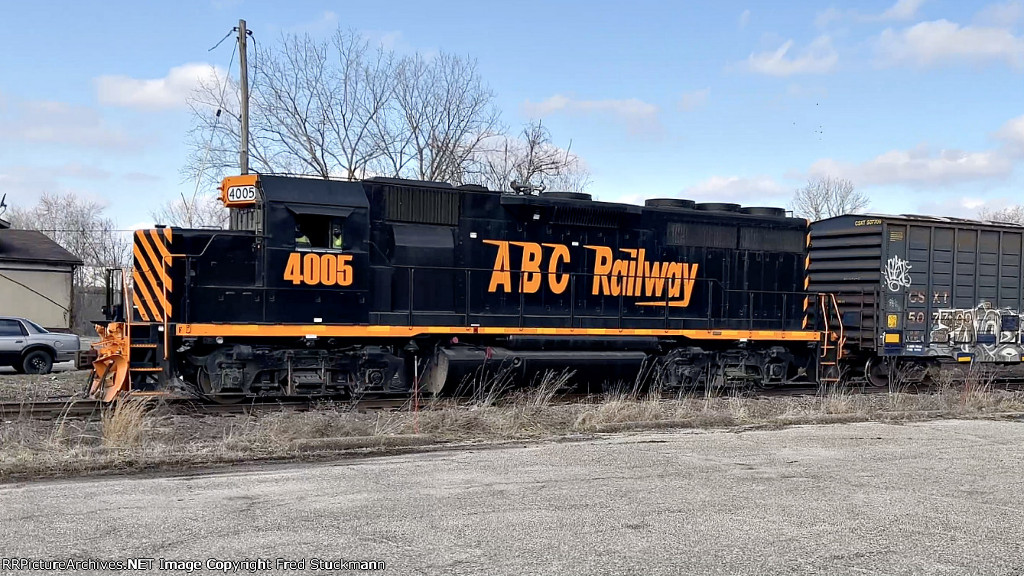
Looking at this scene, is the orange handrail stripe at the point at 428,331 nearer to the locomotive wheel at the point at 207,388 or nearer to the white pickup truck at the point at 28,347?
the locomotive wheel at the point at 207,388

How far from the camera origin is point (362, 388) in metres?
13.3

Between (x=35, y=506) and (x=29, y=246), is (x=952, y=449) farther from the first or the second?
(x=29, y=246)

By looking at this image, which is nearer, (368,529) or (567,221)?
(368,529)

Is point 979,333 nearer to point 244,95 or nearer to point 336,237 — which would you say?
point 336,237

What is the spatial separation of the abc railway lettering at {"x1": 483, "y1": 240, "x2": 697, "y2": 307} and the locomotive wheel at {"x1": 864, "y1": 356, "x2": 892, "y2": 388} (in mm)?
4756

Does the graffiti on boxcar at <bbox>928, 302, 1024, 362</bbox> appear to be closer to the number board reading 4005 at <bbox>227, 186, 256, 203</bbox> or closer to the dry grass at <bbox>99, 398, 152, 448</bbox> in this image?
the number board reading 4005 at <bbox>227, 186, 256, 203</bbox>

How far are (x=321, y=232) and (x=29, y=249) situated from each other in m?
25.9

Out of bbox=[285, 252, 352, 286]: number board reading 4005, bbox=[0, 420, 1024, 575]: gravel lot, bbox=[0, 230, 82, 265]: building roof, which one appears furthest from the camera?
bbox=[0, 230, 82, 265]: building roof

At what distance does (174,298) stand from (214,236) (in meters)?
1.04

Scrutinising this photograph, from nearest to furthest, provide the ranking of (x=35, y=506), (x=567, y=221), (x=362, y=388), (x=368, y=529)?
(x=368, y=529)
(x=35, y=506)
(x=362, y=388)
(x=567, y=221)

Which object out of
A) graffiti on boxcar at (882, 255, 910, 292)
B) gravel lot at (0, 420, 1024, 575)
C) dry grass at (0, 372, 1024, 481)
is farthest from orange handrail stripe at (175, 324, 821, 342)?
gravel lot at (0, 420, 1024, 575)

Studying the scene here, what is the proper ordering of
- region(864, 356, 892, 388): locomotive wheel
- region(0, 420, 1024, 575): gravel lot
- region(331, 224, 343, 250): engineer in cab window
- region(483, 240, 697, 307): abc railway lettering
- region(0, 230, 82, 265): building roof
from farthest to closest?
region(0, 230, 82, 265): building roof → region(864, 356, 892, 388): locomotive wheel → region(483, 240, 697, 307): abc railway lettering → region(331, 224, 343, 250): engineer in cab window → region(0, 420, 1024, 575): gravel lot

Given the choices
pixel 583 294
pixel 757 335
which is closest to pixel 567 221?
pixel 583 294

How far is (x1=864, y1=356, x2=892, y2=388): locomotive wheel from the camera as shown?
1773cm
